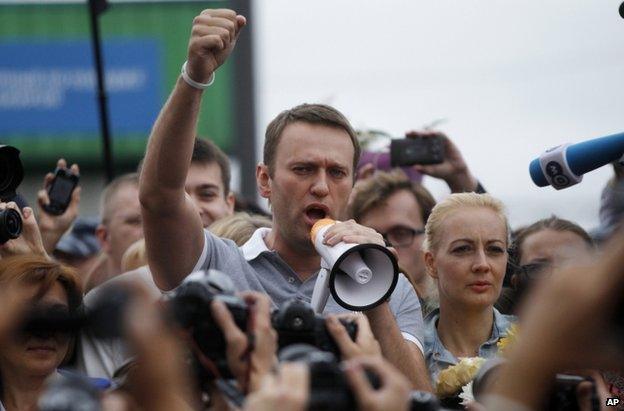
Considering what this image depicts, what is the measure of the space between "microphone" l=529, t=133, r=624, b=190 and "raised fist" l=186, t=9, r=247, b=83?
104cm

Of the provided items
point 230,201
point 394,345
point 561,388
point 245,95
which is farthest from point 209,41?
point 245,95

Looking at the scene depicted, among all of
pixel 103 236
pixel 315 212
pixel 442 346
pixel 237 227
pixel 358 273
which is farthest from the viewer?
pixel 103 236

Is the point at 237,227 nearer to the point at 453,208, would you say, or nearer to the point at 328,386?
the point at 453,208

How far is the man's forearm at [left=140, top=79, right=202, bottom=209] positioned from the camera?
452cm

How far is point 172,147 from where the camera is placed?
4.53m

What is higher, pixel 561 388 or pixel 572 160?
pixel 572 160

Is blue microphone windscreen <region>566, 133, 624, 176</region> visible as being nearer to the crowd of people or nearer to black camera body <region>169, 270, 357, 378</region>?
the crowd of people

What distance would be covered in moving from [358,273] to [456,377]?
564mm

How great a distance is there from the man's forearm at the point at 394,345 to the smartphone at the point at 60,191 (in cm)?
246

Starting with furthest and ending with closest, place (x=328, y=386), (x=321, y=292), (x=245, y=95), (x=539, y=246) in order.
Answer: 1. (x=245, y=95)
2. (x=539, y=246)
3. (x=321, y=292)
4. (x=328, y=386)

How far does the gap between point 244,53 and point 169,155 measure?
18.2m

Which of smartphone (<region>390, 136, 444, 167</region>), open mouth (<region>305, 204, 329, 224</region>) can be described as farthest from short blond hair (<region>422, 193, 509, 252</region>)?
smartphone (<region>390, 136, 444, 167</region>)

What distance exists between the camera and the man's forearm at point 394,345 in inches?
179

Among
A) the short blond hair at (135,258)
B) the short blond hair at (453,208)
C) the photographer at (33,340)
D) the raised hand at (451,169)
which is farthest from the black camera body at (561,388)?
the raised hand at (451,169)
